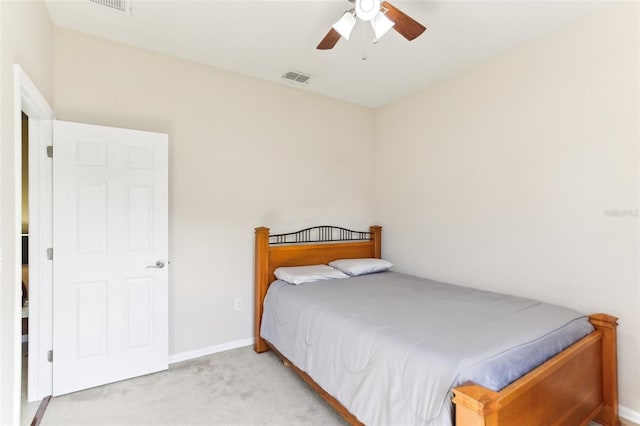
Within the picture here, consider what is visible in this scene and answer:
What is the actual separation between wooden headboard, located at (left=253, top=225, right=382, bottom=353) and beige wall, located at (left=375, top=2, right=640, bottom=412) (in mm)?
652

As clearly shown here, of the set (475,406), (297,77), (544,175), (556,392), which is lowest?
(556,392)

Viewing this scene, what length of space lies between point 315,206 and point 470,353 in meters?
2.51

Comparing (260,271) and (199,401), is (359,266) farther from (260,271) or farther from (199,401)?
(199,401)

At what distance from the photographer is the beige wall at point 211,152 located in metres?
2.66

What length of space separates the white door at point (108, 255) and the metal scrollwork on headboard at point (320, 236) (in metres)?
1.21

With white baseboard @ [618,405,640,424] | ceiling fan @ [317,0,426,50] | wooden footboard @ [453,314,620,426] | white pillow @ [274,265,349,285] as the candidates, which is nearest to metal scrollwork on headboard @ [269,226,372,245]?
white pillow @ [274,265,349,285]

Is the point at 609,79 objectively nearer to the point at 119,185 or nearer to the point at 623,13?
the point at 623,13

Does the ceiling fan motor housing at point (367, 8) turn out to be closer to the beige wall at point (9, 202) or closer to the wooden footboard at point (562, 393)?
the beige wall at point (9, 202)

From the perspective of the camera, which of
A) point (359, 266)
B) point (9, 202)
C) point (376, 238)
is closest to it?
point (9, 202)

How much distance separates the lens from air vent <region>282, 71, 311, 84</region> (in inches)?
129

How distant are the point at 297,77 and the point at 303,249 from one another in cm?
184

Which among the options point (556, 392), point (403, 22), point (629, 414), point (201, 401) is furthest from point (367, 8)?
point (629, 414)

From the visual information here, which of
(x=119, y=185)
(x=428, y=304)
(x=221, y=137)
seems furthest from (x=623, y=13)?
(x=119, y=185)

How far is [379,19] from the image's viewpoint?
1943 millimetres
